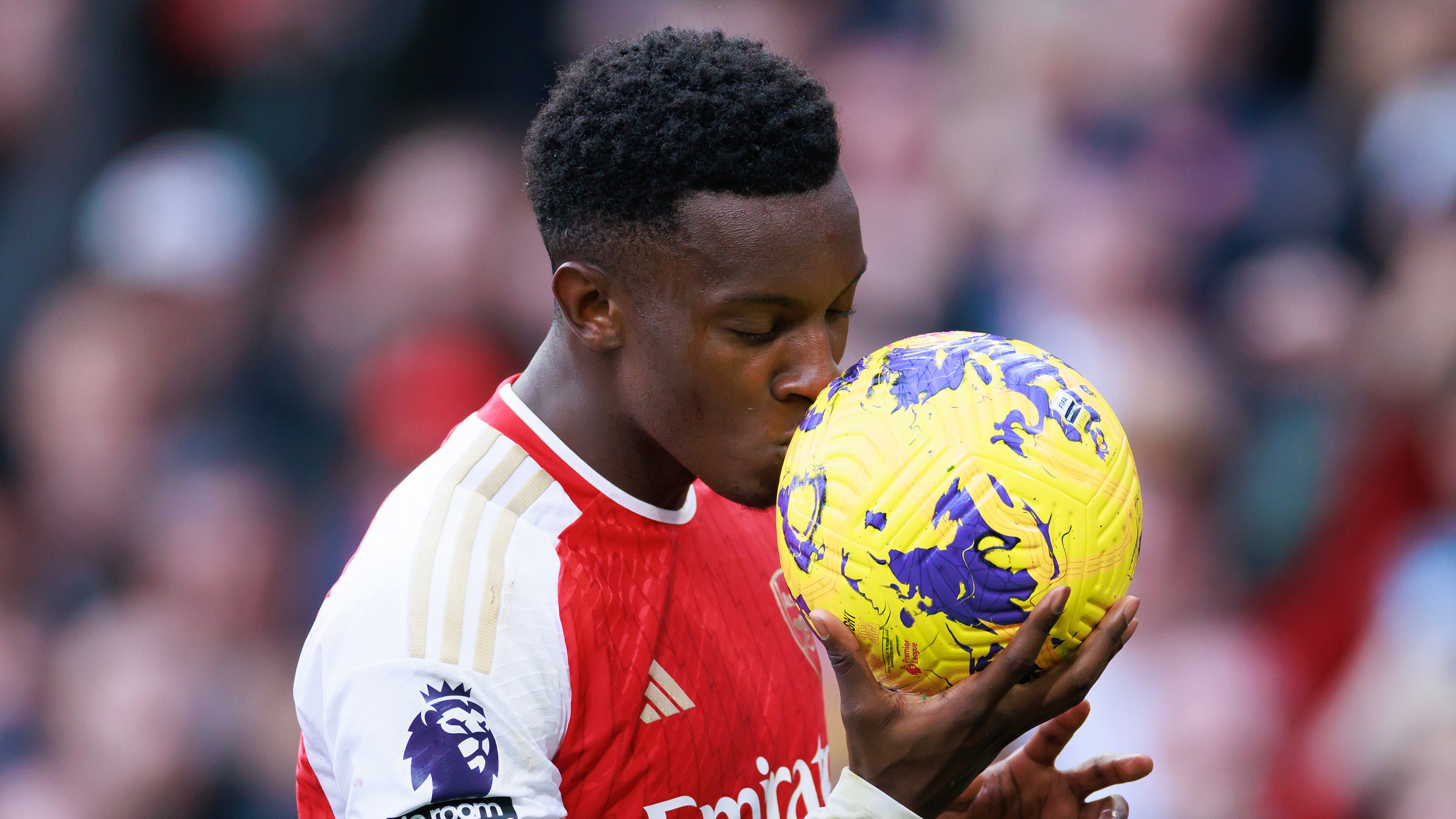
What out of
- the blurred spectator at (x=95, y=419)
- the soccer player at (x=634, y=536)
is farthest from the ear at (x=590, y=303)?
the blurred spectator at (x=95, y=419)

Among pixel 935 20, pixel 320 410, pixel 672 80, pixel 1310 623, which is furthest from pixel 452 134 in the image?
pixel 672 80

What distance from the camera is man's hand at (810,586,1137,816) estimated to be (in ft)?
7.01

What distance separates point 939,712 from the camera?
7.01 ft

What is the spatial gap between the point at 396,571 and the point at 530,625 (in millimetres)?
234

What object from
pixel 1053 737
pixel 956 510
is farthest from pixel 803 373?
pixel 1053 737

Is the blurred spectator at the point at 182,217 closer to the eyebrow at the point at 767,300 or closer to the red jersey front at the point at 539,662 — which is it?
the red jersey front at the point at 539,662

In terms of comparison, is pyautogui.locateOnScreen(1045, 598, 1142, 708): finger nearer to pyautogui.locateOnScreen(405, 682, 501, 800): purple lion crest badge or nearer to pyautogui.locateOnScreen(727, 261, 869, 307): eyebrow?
pyautogui.locateOnScreen(727, 261, 869, 307): eyebrow

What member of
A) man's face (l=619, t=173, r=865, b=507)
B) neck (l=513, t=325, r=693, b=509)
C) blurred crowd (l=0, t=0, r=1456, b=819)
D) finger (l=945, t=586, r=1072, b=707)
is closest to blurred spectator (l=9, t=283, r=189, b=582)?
blurred crowd (l=0, t=0, r=1456, b=819)

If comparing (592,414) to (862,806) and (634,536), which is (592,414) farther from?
(862,806)

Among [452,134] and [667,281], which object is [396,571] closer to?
[667,281]

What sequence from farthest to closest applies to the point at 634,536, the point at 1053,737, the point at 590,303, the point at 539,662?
the point at 1053,737
the point at 634,536
the point at 590,303
the point at 539,662

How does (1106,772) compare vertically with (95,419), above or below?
above

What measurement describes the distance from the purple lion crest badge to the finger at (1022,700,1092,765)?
1095mm

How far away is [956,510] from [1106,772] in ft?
2.95
